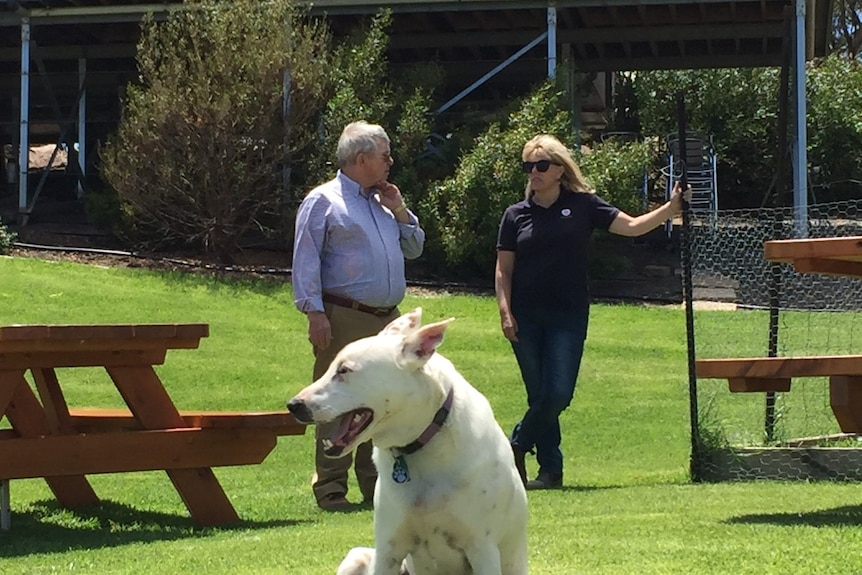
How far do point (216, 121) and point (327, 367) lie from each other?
32.7ft

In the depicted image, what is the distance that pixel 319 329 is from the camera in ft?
21.1

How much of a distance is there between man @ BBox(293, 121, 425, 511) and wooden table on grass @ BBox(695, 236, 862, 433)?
184cm

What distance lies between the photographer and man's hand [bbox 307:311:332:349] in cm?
643

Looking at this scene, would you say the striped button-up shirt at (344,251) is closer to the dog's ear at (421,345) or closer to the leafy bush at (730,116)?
the dog's ear at (421,345)

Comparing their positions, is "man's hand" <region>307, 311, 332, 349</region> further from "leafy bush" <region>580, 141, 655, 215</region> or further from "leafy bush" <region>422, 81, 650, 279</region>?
"leafy bush" <region>580, 141, 655, 215</region>

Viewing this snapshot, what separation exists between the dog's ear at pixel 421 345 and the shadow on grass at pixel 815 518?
2448 mm

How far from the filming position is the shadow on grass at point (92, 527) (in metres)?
5.88

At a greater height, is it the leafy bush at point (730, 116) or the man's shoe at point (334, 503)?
the leafy bush at point (730, 116)

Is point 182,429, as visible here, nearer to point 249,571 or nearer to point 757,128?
point 249,571

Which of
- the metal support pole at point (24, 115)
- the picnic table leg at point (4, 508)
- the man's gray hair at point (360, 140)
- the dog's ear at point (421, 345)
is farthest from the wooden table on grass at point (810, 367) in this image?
the metal support pole at point (24, 115)

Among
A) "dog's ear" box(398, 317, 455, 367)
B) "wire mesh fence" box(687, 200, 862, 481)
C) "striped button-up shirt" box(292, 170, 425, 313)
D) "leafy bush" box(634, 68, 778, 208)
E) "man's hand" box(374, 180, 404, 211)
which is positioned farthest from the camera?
"leafy bush" box(634, 68, 778, 208)

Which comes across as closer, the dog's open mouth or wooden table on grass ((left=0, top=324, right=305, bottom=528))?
the dog's open mouth

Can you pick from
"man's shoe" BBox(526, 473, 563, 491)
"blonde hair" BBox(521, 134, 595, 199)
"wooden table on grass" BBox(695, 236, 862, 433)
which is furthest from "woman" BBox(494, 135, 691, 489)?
"wooden table on grass" BBox(695, 236, 862, 433)

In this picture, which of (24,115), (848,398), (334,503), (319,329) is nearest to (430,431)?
(319,329)
